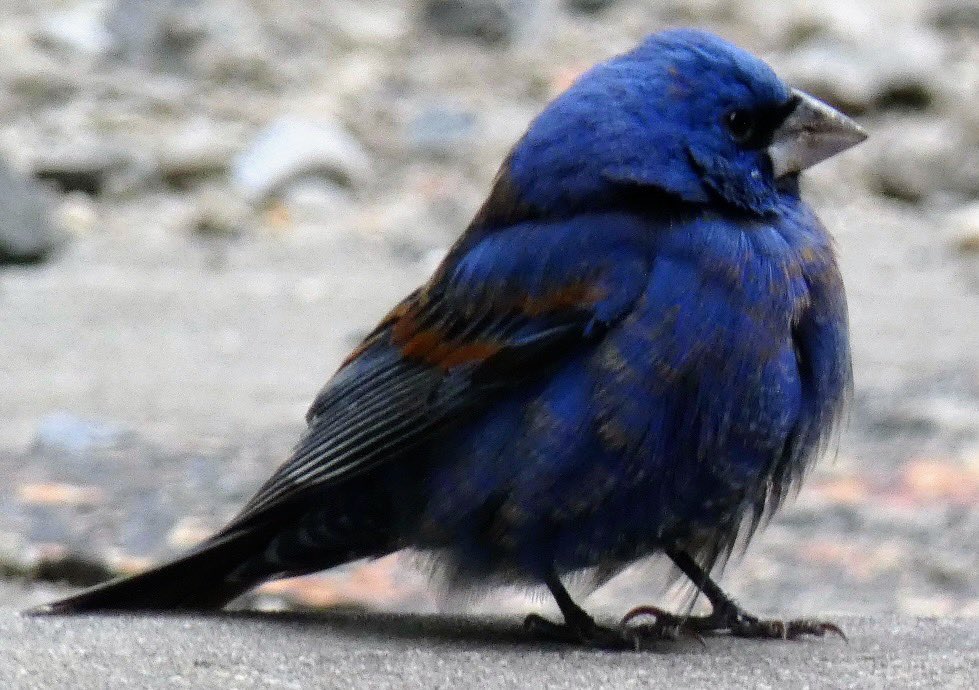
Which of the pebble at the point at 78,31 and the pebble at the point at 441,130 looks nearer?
the pebble at the point at 441,130

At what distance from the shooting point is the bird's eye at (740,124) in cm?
340

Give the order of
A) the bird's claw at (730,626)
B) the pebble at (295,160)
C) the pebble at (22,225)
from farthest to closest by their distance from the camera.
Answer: the pebble at (295,160)
the pebble at (22,225)
the bird's claw at (730,626)

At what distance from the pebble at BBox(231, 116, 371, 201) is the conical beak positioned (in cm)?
502

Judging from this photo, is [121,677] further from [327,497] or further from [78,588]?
[78,588]

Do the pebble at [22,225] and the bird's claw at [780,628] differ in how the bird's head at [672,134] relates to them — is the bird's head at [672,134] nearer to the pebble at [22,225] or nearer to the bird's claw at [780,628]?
the bird's claw at [780,628]

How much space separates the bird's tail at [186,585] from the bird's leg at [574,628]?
0.55 metres

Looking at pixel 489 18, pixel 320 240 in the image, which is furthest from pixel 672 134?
pixel 489 18

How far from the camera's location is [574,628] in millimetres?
3449

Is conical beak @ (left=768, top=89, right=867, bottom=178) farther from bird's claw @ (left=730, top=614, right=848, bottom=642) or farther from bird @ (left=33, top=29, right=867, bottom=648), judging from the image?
bird's claw @ (left=730, top=614, right=848, bottom=642)

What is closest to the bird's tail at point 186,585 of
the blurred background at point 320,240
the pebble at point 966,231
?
the blurred background at point 320,240

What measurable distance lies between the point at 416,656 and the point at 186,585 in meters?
0.60

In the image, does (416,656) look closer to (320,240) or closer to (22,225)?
(22,225)

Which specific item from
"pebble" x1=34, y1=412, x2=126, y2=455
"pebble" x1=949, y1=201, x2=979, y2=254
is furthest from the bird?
"pebble" x1=949, y1=201, x2=979, y2=254

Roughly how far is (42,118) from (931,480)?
5127mm
